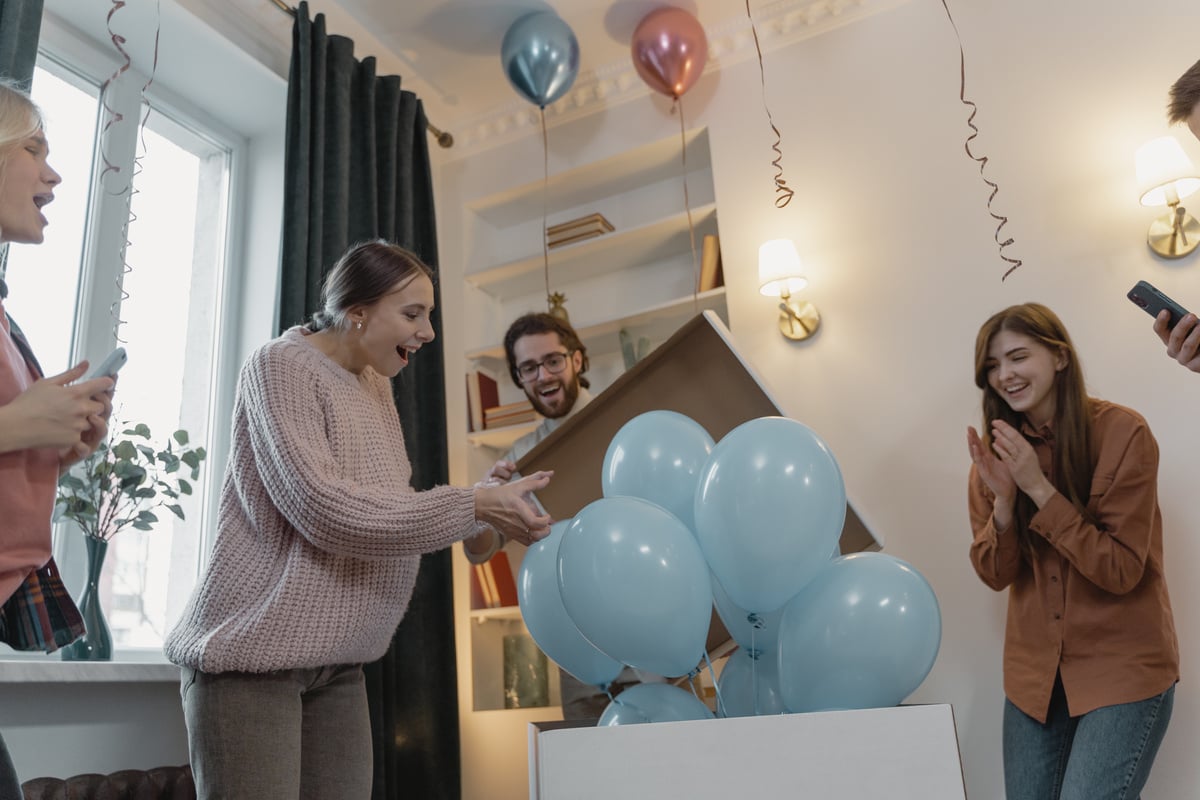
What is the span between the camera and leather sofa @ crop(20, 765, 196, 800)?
63.6 inches

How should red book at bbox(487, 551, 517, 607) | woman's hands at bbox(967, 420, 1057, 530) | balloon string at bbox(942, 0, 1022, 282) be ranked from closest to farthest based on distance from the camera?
woman's hands at bbox(967, 420, 1057, 530)
balloon string at bbox(942, 0, 1022, 282)
red book at bbox(487, 551, 517, 607)

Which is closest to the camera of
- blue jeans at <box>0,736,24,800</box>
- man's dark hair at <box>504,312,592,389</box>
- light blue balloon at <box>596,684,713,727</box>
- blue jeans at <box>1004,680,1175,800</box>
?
blue jeans at <box>0,736,24,800</box>

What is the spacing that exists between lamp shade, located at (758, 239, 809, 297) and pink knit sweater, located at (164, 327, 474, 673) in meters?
1.43

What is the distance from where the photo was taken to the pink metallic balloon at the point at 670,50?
9.08ft

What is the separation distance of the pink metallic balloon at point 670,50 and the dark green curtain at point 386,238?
85cm

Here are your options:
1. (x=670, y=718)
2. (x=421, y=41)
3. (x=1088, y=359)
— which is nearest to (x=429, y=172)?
(x=421, y=41)

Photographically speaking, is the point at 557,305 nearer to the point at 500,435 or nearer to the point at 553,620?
the point at 500,435

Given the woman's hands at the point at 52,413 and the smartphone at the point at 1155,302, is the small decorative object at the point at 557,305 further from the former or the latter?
the woman's hands at the point at 52,413

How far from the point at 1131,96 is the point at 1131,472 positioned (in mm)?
1167

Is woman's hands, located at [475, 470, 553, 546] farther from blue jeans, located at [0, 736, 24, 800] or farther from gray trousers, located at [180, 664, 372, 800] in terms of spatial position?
blue jeans, located at [0, 736, 24, 800]

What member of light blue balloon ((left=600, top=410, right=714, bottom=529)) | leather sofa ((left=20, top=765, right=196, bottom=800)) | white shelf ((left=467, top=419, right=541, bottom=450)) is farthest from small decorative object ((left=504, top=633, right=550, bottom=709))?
light blue balloon ((left=600, top=410, right=714, bottom=529))

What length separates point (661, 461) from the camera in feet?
4.87

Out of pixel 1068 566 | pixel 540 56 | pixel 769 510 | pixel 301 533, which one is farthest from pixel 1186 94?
pixel 540 56

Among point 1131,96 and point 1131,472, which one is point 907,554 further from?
point 1131,96
